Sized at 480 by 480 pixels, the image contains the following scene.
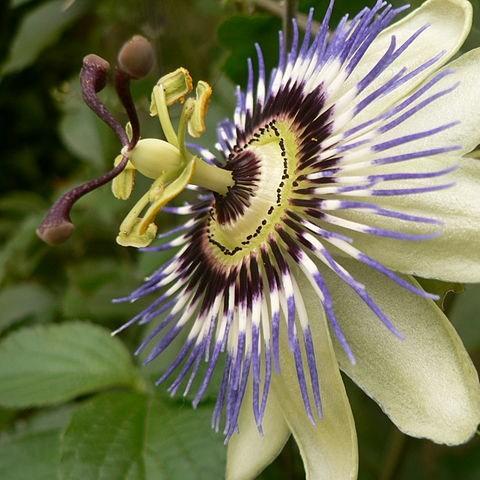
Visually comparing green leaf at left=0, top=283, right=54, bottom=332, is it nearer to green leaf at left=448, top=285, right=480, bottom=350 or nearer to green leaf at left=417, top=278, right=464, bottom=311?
green leaf at left=448, top=285, right=480, bottom=350

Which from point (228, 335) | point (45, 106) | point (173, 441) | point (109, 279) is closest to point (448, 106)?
point (228, 335)

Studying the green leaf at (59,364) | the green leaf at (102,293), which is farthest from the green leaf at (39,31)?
the green leaf at (59,364)

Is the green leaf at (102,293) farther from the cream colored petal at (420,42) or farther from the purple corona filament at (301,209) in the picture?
the cream colored petal at (420,42)

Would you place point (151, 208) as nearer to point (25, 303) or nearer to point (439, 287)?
point (439, 287)

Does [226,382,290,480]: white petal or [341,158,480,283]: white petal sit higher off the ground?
[341,158,480,283]: white petal

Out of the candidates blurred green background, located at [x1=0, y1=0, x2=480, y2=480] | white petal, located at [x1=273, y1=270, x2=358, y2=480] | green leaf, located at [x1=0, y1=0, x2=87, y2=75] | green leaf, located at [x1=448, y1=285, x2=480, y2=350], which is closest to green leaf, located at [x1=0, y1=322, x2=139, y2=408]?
blurred green background, located at [x1=0, y1=0, x2=480, y2=480]

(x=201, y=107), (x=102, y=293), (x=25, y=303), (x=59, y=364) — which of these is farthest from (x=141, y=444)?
(x=25, y=303)
